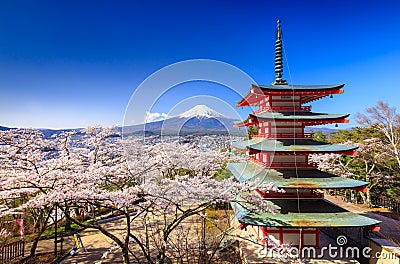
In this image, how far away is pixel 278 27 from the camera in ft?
34.3

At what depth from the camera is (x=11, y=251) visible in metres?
9.19

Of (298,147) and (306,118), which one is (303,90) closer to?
(306,118)

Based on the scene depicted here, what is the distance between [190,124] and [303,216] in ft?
17.0

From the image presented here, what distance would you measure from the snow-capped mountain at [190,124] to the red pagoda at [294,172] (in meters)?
1.34

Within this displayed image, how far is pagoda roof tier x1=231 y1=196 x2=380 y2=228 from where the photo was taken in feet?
24.6

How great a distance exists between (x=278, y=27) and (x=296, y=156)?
5852 millimetres

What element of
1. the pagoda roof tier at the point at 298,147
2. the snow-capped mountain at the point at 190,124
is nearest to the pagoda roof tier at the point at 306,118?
the pagoda roof tier at the point at 298,147

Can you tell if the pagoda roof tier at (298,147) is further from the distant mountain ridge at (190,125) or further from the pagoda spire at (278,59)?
the pagoda spire at (278,59)

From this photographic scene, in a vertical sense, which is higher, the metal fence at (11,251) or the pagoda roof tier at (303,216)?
the pagoda roof tier at (303,216)

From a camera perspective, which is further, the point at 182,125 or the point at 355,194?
the point at 355,194

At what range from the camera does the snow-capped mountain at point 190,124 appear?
22.9ft

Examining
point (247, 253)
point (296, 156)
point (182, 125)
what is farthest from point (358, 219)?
point (182, 125)

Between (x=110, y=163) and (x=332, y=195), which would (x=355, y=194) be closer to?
(x=332, y=195)

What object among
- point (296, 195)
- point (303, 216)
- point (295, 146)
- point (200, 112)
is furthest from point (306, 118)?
point (200, 112)
